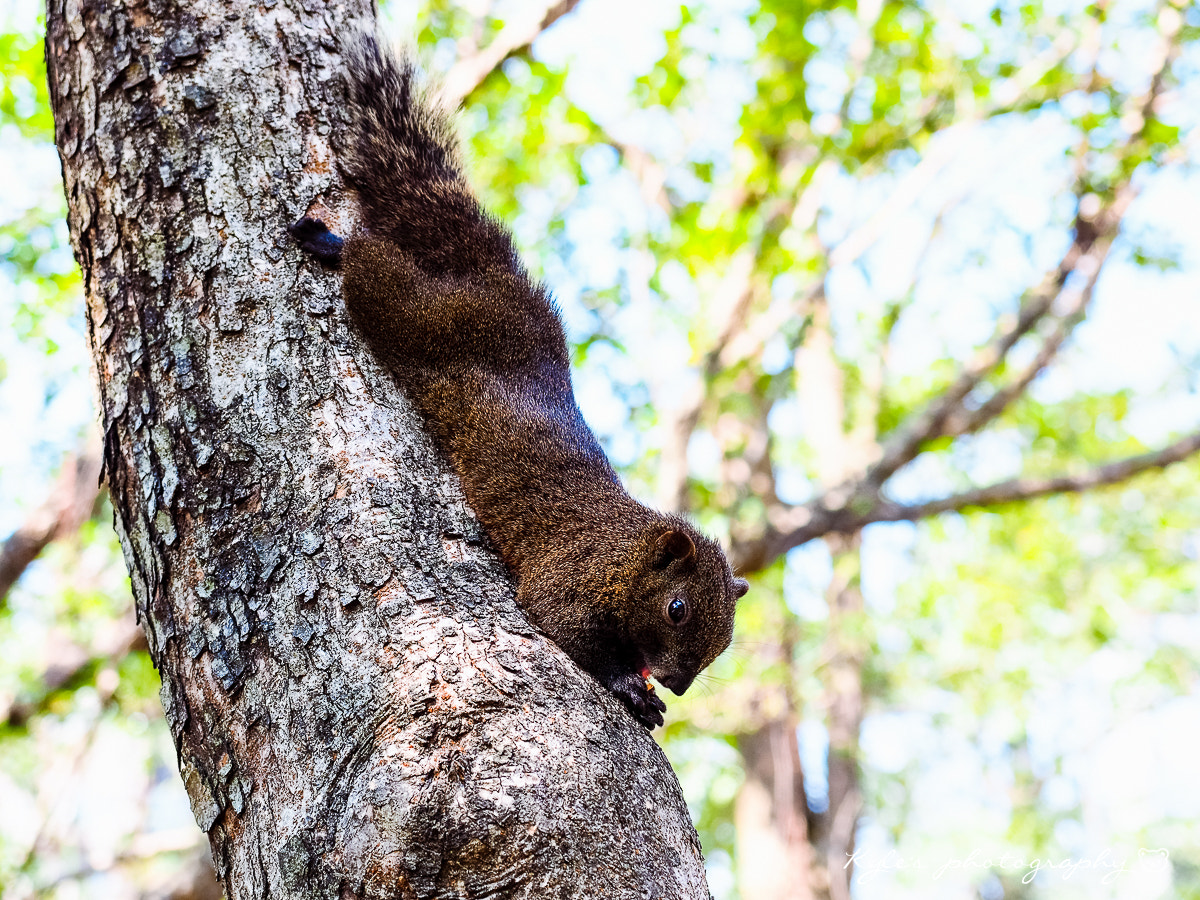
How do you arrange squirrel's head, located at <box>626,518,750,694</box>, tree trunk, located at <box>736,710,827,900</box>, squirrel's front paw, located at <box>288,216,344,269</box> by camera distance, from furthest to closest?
tree trunk, located at <box>736,710,827,900</box>
squirrel's head, located at <box>626,518,750,694</box>
squirrel's front paw, located at <box>288,216,344,269</box>

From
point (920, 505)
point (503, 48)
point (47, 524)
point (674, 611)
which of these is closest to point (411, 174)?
point (674, 611)

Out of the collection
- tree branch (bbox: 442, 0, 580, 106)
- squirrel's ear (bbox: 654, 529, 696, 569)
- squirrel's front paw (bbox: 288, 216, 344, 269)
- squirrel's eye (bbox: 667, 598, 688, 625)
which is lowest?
squirrel's eye (bbox: 667, 598, 688, 625)

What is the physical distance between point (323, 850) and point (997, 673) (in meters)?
12.9

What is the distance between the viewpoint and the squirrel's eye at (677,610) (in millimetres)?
3648

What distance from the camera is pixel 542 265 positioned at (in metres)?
8.98

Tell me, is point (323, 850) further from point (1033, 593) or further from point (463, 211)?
point (1033, 593)

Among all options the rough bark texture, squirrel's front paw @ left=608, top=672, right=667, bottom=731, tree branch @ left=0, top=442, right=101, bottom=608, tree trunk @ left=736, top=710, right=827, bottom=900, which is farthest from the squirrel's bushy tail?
tree trunk @ left=736, top=710, right=827, bottom=900

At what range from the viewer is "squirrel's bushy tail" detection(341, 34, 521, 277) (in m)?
3.06

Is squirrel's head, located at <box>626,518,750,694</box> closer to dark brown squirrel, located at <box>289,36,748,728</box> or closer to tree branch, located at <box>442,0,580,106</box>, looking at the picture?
dark brown squirrel, located at <box>289,36,748,728</box>

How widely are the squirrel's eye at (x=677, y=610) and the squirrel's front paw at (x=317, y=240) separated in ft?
5.93

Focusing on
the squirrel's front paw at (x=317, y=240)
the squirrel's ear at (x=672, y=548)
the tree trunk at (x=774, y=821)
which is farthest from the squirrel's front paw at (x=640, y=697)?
the tree trunk at (x=774, y=821)

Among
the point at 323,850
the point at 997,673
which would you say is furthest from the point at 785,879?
the point at 323,850

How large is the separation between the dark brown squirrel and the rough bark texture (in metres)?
0.39

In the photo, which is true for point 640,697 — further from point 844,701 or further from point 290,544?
point 844,701
